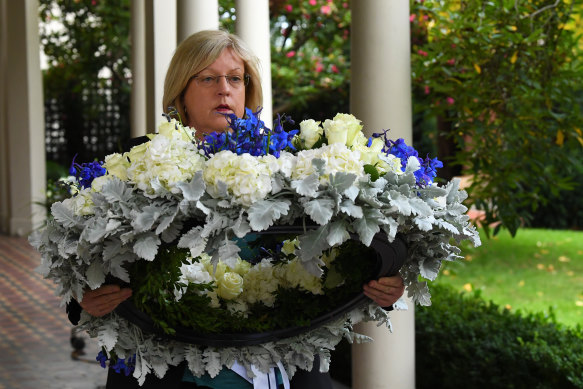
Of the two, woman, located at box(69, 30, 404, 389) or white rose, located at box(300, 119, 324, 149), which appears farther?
woman, located at box(69, 30, 404, 389)

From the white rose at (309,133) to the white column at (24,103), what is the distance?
12402 mm

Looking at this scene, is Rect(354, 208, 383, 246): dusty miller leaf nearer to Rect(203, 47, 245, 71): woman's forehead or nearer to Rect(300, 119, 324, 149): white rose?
Rect(300, 119, 324, 149): white rose

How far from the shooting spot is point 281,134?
5.96 ft

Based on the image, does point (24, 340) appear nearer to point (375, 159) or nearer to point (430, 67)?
point (430, 67)

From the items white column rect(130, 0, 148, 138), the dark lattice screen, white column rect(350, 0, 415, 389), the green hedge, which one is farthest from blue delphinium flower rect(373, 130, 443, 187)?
the dark lattice screen

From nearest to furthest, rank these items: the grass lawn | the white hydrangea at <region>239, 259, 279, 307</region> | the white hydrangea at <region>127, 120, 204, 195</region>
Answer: the white hydrangea at <region>127, 120, 204, 195</region> → the white hydrangea at <region>239, 259, 279, 307</region> → the grass lawn

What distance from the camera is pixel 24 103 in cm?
1369

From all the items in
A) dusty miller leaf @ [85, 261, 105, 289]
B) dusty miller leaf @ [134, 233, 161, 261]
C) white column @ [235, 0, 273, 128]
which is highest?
white column @ [235, 0, 273, 128]

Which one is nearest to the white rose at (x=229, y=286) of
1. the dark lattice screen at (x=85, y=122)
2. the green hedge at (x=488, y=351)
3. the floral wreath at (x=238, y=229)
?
the floral wreath at (x=238, y=229)

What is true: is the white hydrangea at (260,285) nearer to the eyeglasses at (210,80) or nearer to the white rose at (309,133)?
the white rose at (309,133)

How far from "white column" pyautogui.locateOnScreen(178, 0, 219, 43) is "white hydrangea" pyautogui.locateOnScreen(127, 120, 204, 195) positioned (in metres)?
3.18

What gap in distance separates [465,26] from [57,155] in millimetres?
14364

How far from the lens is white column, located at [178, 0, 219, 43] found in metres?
4.88

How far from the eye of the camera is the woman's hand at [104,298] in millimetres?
1852
